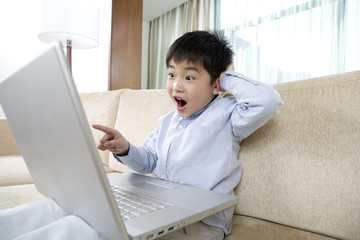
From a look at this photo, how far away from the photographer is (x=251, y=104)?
2.46 feet

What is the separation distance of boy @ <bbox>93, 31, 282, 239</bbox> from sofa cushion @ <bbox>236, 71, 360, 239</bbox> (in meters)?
0.08

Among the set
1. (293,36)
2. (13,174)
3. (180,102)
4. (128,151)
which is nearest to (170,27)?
(293,36)

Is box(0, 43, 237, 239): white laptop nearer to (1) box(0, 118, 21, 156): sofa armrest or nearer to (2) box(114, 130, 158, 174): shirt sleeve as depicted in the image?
(2) box(114, 130, 158, 174): shirt sleeve

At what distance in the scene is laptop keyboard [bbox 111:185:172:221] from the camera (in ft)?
1.79

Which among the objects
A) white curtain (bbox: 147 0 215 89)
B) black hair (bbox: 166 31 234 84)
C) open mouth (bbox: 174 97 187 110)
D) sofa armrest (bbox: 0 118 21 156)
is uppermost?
white curtain (bbox: 147 0 215 89)

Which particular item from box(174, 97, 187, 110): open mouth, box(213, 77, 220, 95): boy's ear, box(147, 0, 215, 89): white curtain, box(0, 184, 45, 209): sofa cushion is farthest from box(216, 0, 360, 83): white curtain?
box(0, 184, 45, 209): sofa cushion

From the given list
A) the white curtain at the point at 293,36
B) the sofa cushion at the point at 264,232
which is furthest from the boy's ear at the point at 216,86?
the white curtain at the point at 293,36

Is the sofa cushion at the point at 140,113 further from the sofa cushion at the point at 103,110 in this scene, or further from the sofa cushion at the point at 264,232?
the sofa cushion at the point at 264,232

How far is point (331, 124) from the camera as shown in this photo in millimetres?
733

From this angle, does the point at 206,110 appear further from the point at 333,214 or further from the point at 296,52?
the point at 296,52

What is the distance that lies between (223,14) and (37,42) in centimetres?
255

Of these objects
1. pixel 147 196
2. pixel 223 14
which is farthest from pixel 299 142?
pixel 223 14

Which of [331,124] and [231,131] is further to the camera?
[231,131]

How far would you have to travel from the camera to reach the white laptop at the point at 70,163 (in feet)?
1.22
